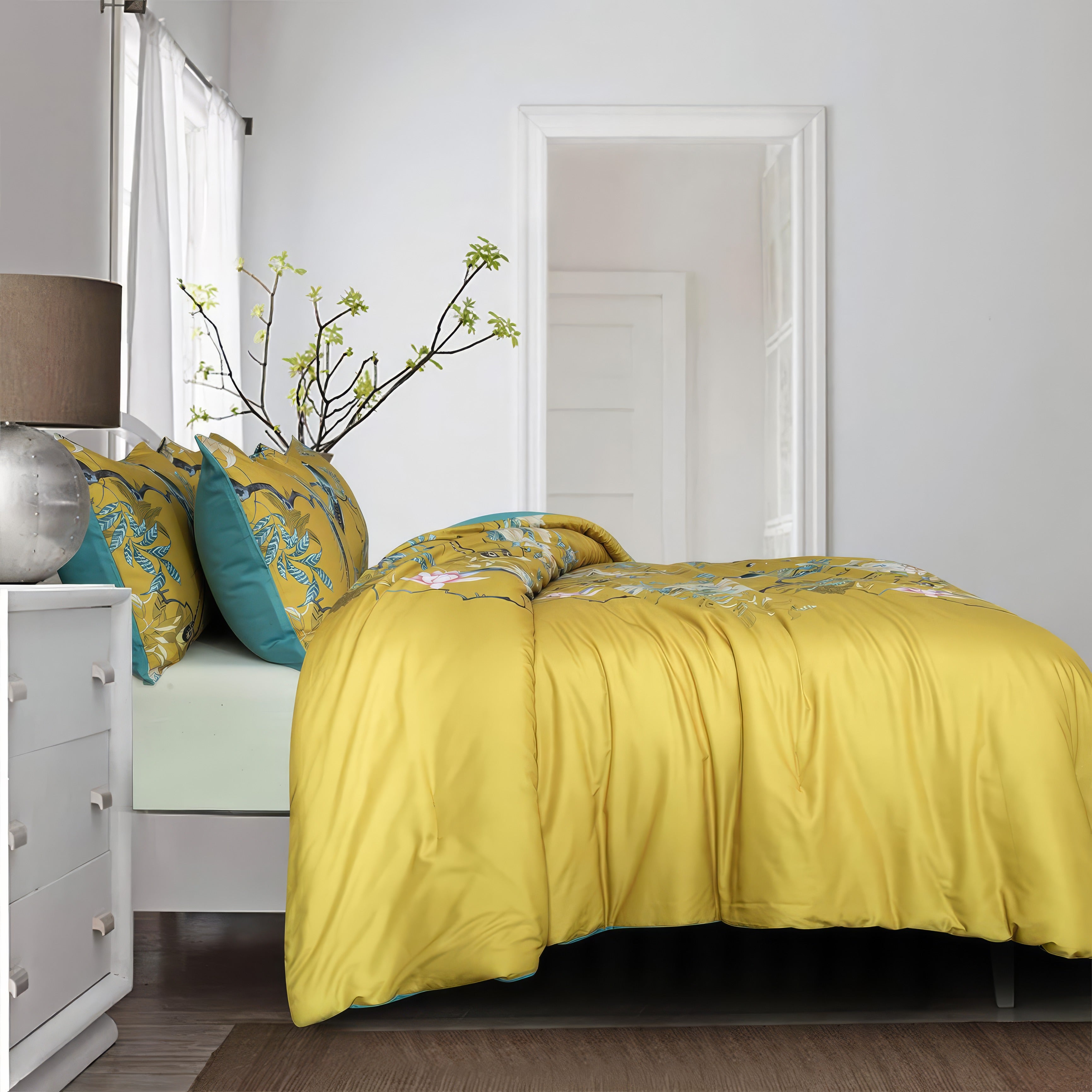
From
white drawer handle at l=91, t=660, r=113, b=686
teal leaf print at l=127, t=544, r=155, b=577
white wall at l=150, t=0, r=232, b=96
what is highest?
white wall at l=150, t=0, r=232, b=96

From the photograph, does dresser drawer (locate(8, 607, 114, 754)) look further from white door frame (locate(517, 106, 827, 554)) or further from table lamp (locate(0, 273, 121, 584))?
white door frame (locate(517, 106, 827, 554))

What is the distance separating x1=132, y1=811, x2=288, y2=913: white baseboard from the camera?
2.07m

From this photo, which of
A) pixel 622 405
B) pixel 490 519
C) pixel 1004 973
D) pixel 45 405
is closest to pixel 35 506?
pixel 45 405

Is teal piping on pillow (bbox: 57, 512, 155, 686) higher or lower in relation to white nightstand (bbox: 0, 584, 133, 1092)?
higher

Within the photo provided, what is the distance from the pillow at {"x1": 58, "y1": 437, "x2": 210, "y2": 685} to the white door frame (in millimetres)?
2637

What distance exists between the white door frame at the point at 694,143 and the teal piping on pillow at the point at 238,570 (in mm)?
2664

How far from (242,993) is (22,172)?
197cm

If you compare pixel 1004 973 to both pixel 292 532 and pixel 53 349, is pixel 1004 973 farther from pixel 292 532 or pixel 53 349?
pixel 53 349

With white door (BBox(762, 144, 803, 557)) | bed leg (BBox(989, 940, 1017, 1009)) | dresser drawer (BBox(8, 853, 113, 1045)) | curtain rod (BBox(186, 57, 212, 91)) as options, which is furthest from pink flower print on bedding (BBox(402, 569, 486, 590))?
white door (BBox(762, 144, 803, 557))

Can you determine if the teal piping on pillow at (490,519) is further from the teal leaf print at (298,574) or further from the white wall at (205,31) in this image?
the white wall at (205,31)

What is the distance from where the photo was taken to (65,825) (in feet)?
5.03

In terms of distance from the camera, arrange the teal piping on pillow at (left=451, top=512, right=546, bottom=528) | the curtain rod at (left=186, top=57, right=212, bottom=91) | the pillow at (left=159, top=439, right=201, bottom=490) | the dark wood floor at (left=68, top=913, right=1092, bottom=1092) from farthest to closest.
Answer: the curtain rod at (left=186, top=57, right=212, bottom=91) → the teal piping on pillow at (left=451, top=512, right=546, bottom=528) → the pillow at (left=159, top=439, right=201, bottom=490) → the dark wood floor at (left=68, top=913, right=1092, bottom=1092)

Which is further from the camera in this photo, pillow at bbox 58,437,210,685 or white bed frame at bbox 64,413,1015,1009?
white bed frame at bbox 64,413,1015,1009

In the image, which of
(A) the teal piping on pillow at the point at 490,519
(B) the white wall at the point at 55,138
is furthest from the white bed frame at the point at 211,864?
Answer: (B) the white wall at the point at 55,138
